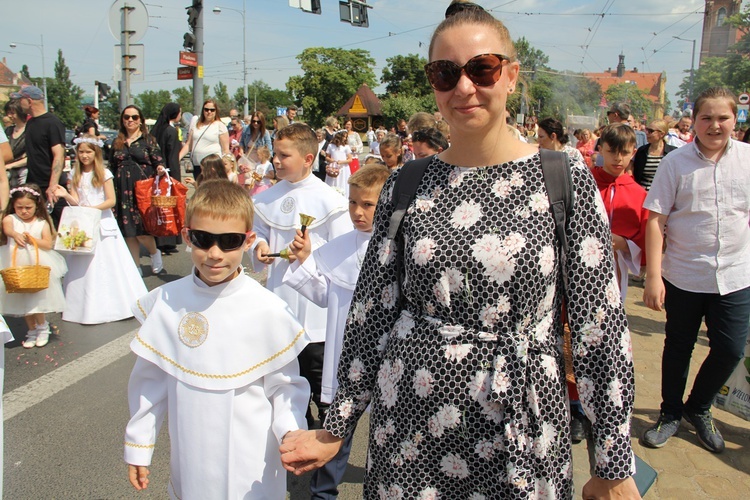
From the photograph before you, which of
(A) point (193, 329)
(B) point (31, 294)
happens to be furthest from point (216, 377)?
(B) point (31, 294)

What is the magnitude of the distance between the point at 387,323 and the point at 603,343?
2.03 ft

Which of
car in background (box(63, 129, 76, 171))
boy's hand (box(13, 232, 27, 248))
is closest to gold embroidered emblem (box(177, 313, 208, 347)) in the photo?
boy's hand (box(13, 232, 27, 248))

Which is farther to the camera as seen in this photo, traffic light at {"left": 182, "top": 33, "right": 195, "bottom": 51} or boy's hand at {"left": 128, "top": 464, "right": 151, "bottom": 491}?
traffic light at {"left": 182, "top": 33, "right": 195, "bottom": 51}

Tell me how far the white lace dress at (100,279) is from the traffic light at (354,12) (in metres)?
14.4

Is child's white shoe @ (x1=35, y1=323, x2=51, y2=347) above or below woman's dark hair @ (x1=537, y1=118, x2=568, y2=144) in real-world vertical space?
below

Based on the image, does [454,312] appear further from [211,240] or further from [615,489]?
[211,240]

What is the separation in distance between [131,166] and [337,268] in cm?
559

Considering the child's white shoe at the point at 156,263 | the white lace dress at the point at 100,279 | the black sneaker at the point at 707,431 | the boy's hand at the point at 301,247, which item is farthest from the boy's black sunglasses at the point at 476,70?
the child's white shoe at the point at 156,263

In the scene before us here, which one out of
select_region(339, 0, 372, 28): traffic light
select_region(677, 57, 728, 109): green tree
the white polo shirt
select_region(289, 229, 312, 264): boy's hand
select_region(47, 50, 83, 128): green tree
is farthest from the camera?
select_region(47, 50, 83, 128): green tree

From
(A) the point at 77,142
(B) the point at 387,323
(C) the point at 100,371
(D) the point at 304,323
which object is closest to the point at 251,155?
(A) the point at 77,142

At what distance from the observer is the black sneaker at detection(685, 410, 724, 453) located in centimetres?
394

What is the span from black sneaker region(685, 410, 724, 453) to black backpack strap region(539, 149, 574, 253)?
312 centimetres

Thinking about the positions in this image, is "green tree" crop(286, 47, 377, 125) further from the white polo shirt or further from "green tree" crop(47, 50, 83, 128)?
the white polo shirt

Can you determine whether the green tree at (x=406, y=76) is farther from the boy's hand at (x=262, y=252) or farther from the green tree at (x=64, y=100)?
the boy's hand at (x=262, y=252)
